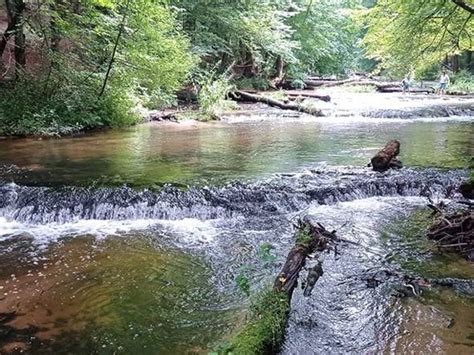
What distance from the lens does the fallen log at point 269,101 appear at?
1881 cm

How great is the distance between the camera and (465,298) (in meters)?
4.45

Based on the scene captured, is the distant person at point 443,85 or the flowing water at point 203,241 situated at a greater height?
the distant person at point 443,85

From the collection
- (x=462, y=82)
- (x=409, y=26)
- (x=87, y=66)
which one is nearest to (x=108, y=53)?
(x=87, y=66)

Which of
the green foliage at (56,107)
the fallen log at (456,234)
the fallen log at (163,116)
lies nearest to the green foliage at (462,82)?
the fallen log at (163,116)

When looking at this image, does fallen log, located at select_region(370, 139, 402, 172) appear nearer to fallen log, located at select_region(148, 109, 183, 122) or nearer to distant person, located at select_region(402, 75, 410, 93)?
fallen log, located at select_region(148, 109, 183, 122)

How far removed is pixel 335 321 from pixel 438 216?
2.64 m

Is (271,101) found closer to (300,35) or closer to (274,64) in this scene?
(274,64)

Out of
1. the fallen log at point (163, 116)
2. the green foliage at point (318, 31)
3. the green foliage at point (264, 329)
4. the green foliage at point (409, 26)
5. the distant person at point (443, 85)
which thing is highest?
the green foliage at point (318, 31)

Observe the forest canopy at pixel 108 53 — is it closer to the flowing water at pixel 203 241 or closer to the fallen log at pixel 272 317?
the flowing water at pixel 203 241

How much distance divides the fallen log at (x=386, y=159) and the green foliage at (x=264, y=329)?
570 centimetres

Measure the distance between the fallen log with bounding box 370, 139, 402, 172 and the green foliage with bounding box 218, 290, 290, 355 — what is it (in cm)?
570

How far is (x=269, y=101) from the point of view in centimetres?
2119

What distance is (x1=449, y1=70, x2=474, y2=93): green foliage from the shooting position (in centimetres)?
2919

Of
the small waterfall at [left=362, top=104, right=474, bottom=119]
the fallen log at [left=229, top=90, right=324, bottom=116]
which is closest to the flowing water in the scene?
the small waterfall at [left=362, top=104, right=474, bottom=119]
